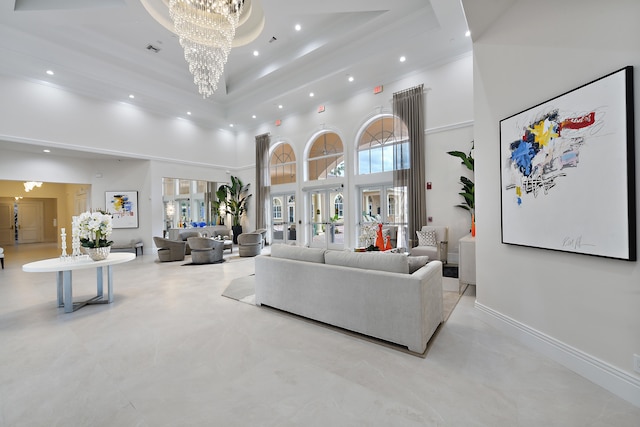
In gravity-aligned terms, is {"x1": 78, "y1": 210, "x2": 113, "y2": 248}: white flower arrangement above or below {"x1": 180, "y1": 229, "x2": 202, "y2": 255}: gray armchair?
above

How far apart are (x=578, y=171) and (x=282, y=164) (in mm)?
9527

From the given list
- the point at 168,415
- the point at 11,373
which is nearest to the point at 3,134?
the point at 11,373

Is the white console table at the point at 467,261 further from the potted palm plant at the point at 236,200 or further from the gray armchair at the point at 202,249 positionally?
the potted palm plant at the point at 236,200

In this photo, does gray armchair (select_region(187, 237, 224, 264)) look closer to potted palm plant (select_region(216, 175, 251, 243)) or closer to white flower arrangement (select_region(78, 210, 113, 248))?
white flower arrangement (select_region(78, 210, 113, 248))

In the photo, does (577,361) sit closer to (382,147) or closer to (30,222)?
(382,147)

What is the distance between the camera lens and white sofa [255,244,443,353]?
2.56 m

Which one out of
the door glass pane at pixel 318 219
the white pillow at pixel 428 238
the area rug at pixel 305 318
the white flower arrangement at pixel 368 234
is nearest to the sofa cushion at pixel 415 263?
the area rug at pixel 305 318

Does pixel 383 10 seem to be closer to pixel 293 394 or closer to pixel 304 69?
pixel 304 69

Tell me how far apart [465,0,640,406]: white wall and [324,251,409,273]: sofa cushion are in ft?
4.00

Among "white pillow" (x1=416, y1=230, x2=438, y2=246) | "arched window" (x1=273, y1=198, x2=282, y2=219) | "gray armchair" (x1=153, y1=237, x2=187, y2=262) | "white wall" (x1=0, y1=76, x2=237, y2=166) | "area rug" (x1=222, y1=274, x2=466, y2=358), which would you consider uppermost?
"white wall" (x1=0, y1=76, x2=237, y2=166)

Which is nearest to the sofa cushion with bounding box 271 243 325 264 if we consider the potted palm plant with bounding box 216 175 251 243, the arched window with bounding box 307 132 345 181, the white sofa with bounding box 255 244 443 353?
the white sofa with bounding box 255 244 443 353

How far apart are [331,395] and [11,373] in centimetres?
269

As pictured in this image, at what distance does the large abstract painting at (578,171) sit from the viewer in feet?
6.06

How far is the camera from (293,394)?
199cm
